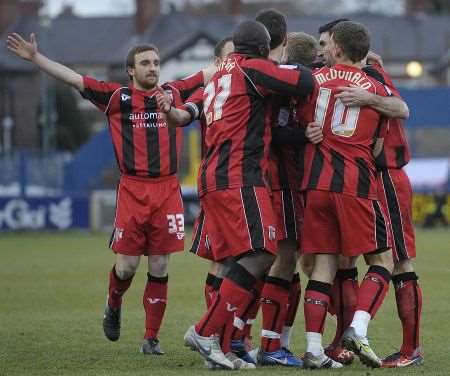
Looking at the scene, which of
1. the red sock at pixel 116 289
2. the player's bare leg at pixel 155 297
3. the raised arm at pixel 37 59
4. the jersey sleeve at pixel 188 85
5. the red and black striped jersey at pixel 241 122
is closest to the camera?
the red and black striped jersey at pixel 241 122

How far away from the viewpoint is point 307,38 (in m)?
8.61

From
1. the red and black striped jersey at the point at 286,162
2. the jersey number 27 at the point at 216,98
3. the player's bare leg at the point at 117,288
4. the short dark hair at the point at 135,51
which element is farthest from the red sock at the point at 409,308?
the short dark hair at the point at 135,51

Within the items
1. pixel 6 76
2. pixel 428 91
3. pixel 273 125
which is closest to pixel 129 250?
pixel 273 125

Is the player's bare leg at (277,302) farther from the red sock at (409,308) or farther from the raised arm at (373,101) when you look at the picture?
the raised arm at (373,101)

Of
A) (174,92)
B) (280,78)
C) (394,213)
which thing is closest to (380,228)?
(394,213)

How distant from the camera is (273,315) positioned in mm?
8305

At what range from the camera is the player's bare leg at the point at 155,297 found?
9.14 m

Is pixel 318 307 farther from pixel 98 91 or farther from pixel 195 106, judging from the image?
pixel 98 91

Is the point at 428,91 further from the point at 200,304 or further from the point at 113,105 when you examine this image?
the point at 113,105

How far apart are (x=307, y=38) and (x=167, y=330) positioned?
3067 millimetres

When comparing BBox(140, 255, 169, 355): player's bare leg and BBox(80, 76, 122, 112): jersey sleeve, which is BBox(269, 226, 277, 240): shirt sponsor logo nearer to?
Answer: BBox(140, 255, 169, 355): player's bare leg

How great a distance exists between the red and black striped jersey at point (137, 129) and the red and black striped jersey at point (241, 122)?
1569 millimetres

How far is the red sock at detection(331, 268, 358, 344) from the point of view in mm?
8430

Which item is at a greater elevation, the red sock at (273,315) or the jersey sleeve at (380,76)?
the jersey sleeve at (380,76)
